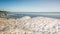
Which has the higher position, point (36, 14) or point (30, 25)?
point (36, 14)

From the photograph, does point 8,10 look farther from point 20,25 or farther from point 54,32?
point 54,32

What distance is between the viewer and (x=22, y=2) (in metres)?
1.61

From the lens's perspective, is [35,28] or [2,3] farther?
[2,3]

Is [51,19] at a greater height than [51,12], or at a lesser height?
lesser

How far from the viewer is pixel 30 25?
154 centimetres

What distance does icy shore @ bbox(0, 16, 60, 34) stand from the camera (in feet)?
4.87

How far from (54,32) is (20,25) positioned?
1.75ft

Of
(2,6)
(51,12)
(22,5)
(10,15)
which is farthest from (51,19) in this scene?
(2,6)

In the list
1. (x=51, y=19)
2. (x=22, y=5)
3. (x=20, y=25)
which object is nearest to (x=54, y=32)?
(x=51, y=19)

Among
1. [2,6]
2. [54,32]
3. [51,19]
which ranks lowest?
[54,32]

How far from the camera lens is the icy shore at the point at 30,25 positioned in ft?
4.87

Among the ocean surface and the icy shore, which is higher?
the ocean surface

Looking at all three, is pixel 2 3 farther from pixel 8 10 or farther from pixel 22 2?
pixel 22 2

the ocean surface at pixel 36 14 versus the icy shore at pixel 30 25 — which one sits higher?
the ocean surface at pixel 36 14
